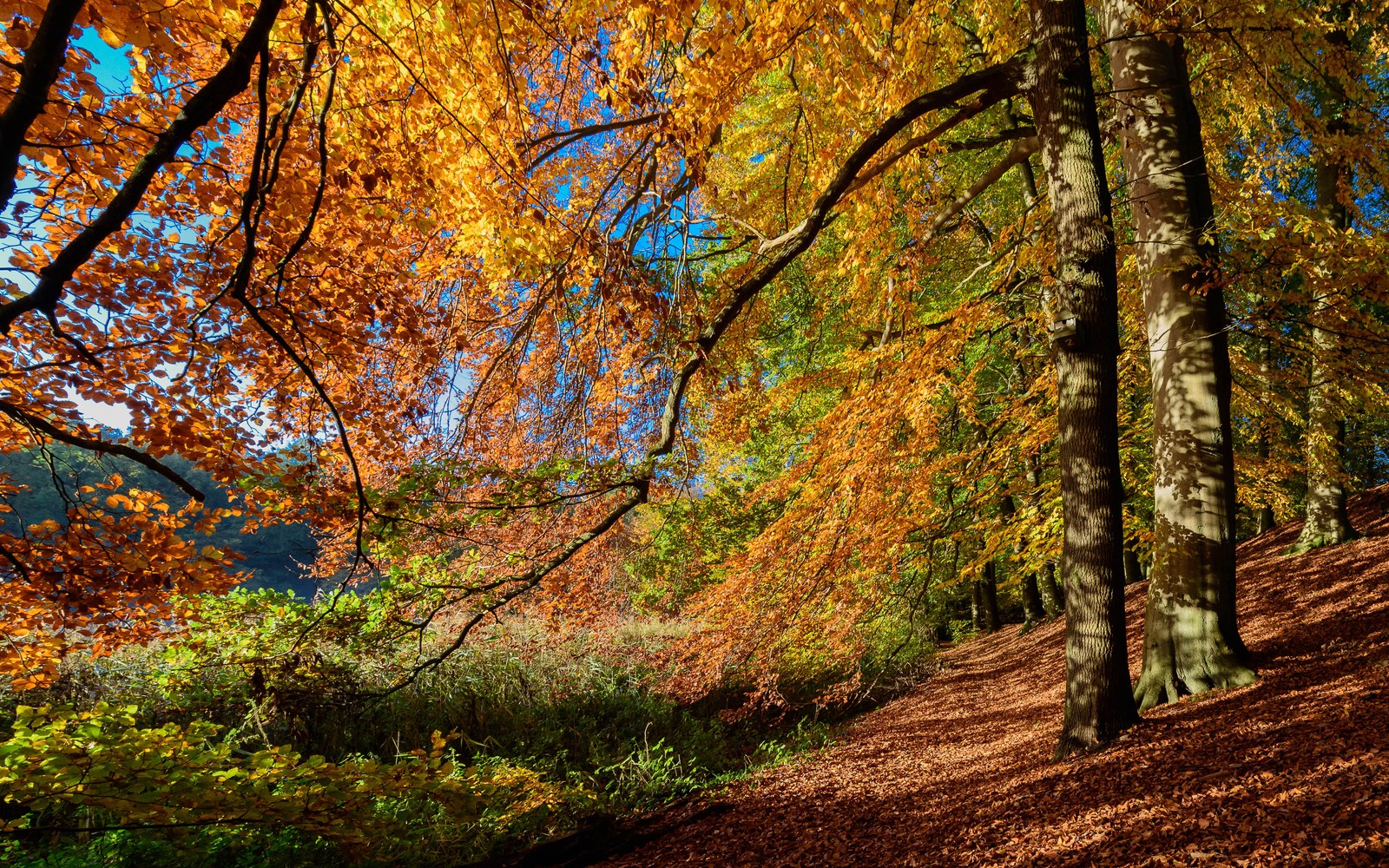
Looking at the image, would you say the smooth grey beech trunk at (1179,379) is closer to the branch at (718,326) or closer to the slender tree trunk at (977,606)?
the branch at (718,326)

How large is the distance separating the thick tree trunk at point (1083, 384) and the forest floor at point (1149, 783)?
321 millimetres

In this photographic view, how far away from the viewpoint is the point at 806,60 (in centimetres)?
541

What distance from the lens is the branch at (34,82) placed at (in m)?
1.23

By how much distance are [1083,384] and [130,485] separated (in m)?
13.3

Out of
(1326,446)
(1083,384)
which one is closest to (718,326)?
(1083,384)

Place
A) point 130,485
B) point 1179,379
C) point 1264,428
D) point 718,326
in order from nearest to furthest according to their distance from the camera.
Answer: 1. point 718,326
2. point 1179,379
3. point 1264,428
4. point 130,485

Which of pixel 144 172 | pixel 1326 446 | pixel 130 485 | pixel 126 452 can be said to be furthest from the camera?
pixel 130 485

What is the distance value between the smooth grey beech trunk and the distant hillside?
528 centimetres

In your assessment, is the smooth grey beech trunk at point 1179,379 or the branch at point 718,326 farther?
the smooth grey beech trunk at point 1179,379

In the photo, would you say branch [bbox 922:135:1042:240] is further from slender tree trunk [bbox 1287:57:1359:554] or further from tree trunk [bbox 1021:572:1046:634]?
tree trunk [bbox 1021:572:1046:634]

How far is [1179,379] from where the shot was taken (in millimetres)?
4680

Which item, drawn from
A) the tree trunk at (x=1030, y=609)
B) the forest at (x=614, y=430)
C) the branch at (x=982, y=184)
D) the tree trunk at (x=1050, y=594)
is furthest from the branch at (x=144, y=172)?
the tree trunk at (x=1030, y=609)

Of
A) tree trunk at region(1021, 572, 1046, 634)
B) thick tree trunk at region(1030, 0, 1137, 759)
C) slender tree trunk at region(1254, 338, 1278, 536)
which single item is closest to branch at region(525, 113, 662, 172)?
thick tree trunk at region(1030, 0, 1137, 759)

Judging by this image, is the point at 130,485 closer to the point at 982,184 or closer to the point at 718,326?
the point at 718,326
